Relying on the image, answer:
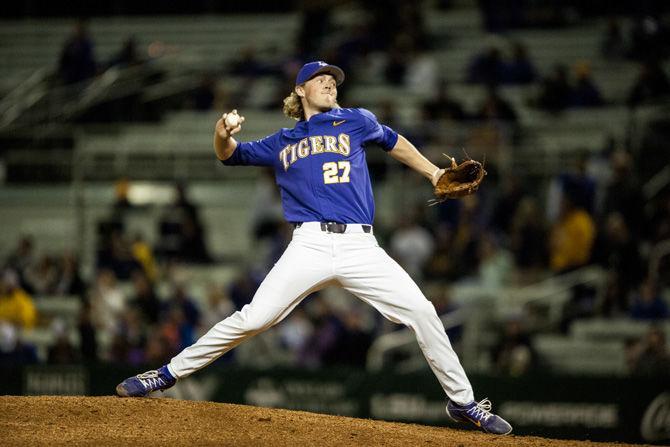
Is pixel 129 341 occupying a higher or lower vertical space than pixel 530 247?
lower

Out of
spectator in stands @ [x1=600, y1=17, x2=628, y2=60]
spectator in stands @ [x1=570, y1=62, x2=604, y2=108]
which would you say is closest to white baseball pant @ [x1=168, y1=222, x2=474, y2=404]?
spectator in stands @ [x1=570, y1=62, x2=604, y2=108]

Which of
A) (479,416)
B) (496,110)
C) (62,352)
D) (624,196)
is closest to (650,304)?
(624,196)

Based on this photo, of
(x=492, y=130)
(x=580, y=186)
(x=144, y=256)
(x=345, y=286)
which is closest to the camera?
(x=345, y=286)

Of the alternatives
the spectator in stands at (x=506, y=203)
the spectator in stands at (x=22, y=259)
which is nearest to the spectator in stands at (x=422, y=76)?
the spectator in stands at (x=506, y=203)

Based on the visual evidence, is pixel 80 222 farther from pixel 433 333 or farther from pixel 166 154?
pixel 433 333

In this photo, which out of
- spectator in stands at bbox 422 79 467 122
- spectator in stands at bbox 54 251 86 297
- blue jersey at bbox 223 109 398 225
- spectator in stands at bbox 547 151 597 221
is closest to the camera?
blue jersey at bbox 223 109 398 225

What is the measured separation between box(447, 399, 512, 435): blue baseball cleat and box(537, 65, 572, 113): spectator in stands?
29.0 ft

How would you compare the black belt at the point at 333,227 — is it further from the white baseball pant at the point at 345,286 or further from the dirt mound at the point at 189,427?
the dirt mound at the point at 189,427

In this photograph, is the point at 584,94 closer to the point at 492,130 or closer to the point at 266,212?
the point at 492,130

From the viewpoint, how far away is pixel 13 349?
13977 mm

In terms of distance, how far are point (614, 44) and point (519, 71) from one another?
175 cm

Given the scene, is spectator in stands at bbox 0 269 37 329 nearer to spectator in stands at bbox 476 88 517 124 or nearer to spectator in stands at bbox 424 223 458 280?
spectator in stands at bbox 424 223 458 280

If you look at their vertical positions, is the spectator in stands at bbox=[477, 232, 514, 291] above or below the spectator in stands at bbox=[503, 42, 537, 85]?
below

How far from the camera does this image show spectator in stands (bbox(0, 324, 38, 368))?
13891 mm
